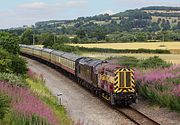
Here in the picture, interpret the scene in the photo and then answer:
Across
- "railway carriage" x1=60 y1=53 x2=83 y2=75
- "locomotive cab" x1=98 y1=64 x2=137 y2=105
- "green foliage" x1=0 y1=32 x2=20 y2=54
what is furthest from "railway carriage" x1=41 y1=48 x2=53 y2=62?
"locomotive cab" x1=98 y1=64 x2=137 y2=105

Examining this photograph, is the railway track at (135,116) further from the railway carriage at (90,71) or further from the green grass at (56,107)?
the railway carriage at (90,71)

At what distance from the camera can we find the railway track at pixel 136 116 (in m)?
19.7

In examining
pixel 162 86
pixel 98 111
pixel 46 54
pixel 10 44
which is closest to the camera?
pixel 98 111

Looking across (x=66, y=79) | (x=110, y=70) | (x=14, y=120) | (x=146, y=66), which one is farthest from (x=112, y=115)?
(x=66, y=79)

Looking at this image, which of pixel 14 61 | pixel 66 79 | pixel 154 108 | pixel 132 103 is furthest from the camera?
pixel 66 79

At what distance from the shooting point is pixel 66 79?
138ft

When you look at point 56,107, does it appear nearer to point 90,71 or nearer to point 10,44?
point 90,71

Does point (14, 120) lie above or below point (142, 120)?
above

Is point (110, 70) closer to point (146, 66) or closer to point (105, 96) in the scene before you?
point (105, 96)

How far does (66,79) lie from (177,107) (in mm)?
21740

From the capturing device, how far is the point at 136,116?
21562 millimetres

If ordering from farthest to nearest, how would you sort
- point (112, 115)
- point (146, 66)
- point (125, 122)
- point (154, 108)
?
point (146, 66) → point (154, 108) → point (112, 115) → point (125, 122)

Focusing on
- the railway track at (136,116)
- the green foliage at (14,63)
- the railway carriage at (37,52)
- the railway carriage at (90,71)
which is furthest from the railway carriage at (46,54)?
the railway track at (136,116)

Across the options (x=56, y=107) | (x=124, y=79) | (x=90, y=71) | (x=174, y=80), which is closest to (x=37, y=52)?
(x=90, y=71)
